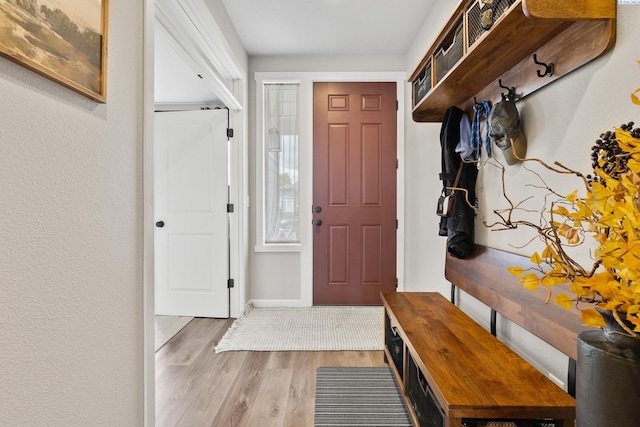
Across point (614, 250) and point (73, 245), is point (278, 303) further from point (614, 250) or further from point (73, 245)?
point (614, 250)

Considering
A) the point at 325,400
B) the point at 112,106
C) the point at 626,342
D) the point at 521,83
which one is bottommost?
the point at 325,400

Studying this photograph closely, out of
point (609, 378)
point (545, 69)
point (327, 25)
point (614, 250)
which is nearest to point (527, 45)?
point (545, 69)

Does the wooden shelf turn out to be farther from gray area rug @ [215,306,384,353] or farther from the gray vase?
gray area rug @ [215,306,384,353]

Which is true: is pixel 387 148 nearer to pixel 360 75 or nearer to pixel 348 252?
pixel 360 75

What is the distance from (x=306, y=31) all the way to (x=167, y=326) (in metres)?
3.01

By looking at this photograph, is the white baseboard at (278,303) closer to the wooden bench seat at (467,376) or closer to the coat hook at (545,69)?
the wooden bench seat at (467,376)

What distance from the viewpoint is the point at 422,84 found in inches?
84.0

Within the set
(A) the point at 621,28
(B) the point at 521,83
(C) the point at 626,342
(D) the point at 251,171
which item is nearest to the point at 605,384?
(C) the point at 626,342

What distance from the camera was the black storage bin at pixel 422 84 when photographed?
6.61ft

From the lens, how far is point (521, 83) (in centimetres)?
142

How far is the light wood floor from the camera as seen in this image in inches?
67.7

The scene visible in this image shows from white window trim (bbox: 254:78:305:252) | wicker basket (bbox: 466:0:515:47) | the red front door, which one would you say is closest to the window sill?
white window trim (bbox: 254:78:305:252)

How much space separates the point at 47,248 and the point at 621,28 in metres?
1.78

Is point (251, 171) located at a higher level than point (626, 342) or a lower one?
higher
